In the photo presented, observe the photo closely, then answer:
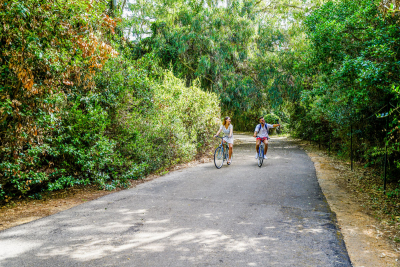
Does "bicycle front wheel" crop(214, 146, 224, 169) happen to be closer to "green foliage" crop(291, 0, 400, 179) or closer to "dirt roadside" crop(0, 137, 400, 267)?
"dirt roadside" crop(0, 137, 400, 267)

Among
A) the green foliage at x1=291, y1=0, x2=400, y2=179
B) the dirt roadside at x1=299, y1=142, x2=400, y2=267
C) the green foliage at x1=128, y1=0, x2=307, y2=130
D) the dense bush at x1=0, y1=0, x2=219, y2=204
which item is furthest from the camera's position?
the green foliage at x1=128, y1=0, x2=307, y2=130

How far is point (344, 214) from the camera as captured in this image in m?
5.98

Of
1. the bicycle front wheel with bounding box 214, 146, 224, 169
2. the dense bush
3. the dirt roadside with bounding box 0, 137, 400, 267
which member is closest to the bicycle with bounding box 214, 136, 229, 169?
the bicycle front wheel with bounding box 214, 146, 224, 169

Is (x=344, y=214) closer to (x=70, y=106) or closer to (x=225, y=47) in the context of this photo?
(x=70, y=106)

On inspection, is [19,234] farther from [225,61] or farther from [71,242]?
[225,61]

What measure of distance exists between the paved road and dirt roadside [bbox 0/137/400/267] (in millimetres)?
243

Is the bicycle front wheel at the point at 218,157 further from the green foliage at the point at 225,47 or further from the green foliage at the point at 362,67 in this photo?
the green foliage at the point at 225,47

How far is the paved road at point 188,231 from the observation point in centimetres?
396

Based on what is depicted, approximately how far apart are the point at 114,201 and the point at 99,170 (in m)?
1.50

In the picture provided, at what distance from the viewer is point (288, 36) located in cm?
2134

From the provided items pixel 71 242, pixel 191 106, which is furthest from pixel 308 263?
pixel 191 106

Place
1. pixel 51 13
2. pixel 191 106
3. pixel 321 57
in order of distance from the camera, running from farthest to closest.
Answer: pixel 191 106 < pixel 321 57 < pixel 51 13

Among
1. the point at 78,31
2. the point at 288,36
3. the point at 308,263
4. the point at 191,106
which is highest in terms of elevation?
the point at 288,36

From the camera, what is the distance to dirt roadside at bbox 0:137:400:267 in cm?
420
